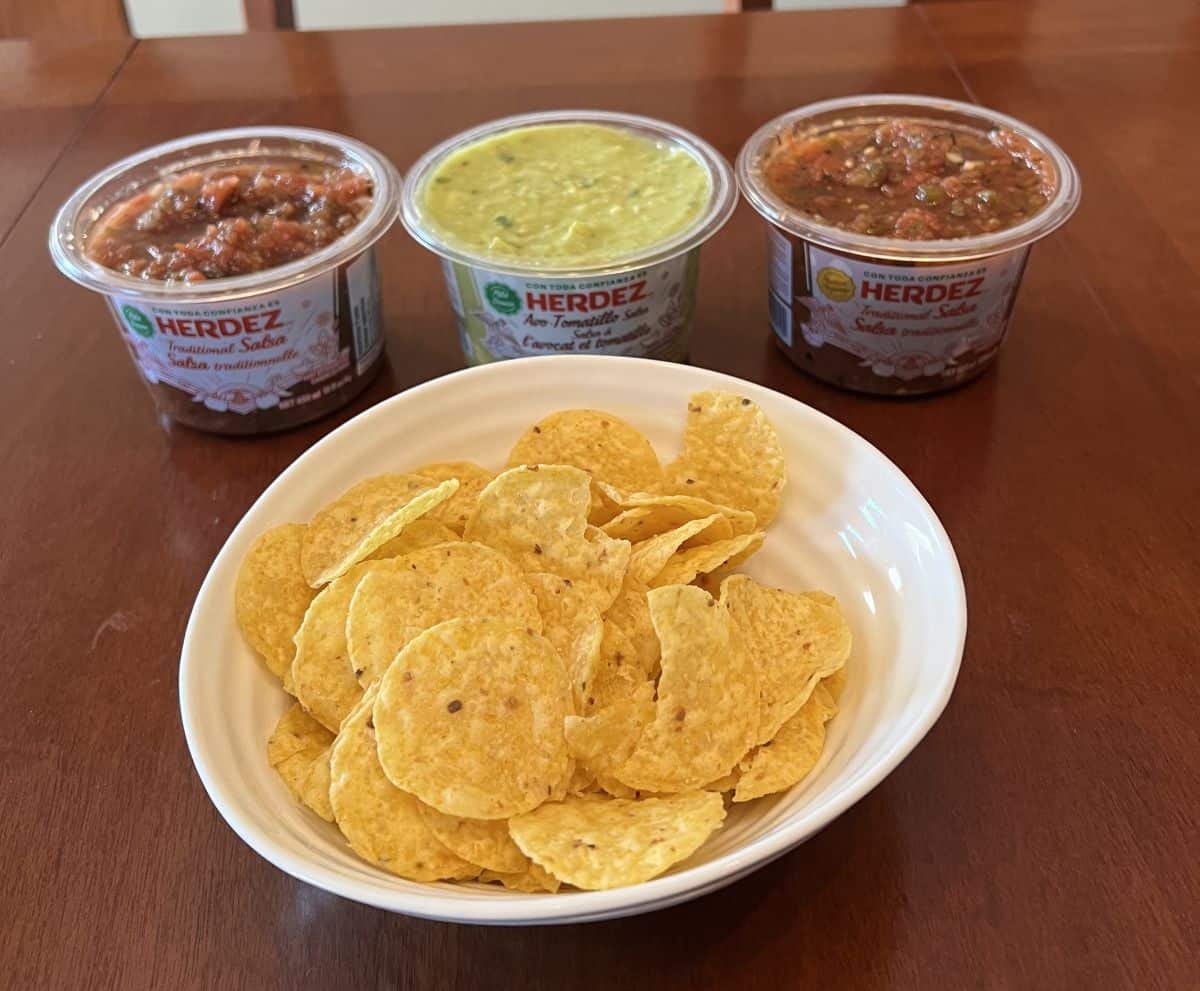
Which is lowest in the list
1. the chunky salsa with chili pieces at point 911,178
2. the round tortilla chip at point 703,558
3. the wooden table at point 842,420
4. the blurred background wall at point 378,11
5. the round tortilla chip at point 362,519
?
the blurred background wall at point 378,11

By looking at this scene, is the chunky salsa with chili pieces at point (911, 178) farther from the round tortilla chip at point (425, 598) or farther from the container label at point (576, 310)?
the round tortilla chip at point (425, 598)

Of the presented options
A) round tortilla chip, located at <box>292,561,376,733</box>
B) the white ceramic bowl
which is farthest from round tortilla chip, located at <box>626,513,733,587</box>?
round tortilla chip, located at <box>292,561,376,733</box>

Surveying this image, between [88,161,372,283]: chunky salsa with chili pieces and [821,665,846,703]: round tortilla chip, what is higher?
[88,161,372,283]: chunky salsa with chili pieces

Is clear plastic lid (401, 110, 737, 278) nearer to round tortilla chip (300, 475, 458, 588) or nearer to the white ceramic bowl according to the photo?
the white ceramic bowl

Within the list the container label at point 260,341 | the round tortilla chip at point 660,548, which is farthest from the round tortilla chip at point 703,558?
the container label at point 260,341

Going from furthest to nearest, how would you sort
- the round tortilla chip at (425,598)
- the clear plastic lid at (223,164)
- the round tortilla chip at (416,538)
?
Result: the clear plastic lid at (223,164)
the round tortilla chip at (416,538)
the round tortilla chip at (425,598)
